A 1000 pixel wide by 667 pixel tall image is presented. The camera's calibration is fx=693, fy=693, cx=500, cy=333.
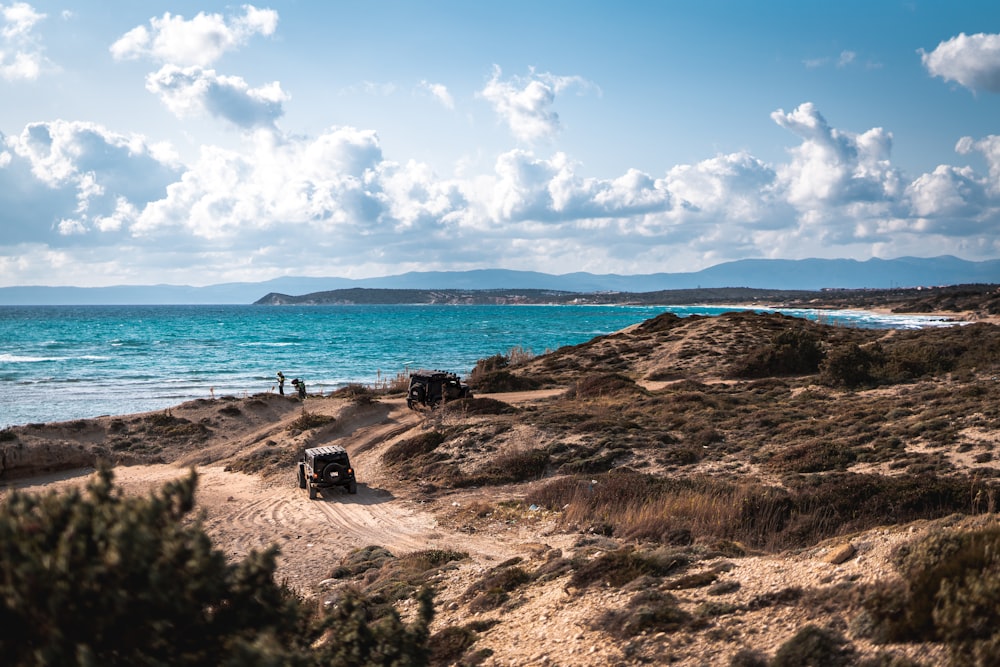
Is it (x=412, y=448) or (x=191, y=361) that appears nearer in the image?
(x=412, y=448)

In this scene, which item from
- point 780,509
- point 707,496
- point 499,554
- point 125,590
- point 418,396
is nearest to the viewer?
point 125,590

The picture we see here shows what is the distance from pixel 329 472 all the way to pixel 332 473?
95 millimetres

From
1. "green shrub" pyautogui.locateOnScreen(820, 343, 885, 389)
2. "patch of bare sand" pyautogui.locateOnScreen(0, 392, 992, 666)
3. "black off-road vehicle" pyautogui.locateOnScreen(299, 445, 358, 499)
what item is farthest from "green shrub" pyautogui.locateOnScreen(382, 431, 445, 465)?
"green shrub" pyautogui.locateOnScreen(820, 343, 885, 389)

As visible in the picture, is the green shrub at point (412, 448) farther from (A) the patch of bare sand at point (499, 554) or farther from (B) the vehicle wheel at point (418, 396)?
(B) the vehicle wheel at point (418, 396)

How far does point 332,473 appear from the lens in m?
21.1

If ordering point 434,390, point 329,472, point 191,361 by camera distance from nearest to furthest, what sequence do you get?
point 329,472 → point 434,390 → point 191,361

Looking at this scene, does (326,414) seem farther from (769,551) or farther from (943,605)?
(943,605)

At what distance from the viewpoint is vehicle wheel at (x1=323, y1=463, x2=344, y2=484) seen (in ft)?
68.9

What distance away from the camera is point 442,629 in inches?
379

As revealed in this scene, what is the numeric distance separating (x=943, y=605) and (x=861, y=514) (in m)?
6.97

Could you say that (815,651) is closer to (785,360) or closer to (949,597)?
(949,597)

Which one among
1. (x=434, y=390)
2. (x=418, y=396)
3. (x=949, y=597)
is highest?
(x=949, y=597)

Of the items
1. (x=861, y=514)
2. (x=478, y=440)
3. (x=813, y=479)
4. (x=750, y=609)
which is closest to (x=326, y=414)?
(x=478, y=440)

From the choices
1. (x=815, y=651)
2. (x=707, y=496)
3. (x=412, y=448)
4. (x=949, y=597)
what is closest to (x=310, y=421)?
(x=412, y=448)
